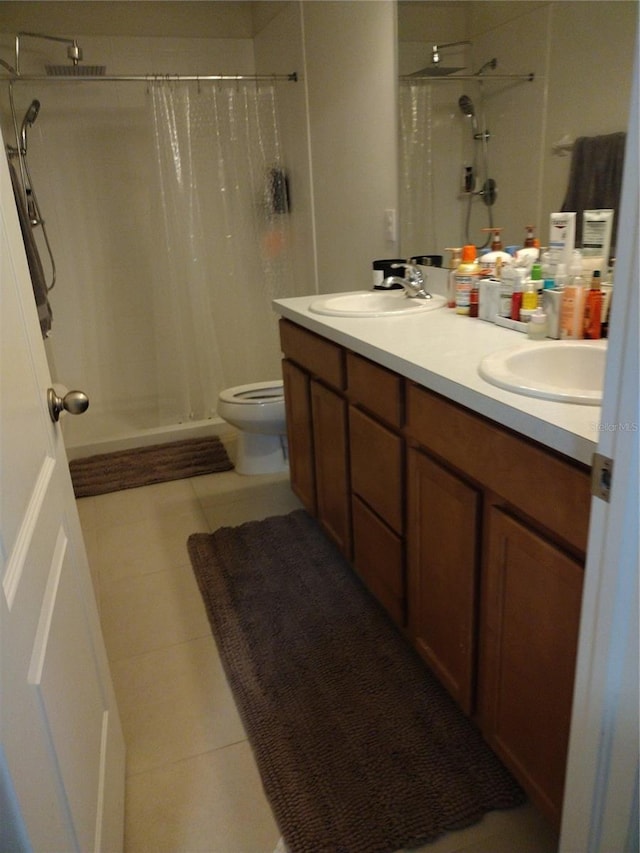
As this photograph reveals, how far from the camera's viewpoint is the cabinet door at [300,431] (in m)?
2.18

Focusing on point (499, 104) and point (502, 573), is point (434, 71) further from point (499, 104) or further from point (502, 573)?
point (502, 573)

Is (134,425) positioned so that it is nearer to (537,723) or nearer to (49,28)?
(49,28)

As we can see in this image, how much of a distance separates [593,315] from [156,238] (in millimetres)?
2441

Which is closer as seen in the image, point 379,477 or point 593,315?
point 593,315

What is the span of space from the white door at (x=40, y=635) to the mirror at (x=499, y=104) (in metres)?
1.35

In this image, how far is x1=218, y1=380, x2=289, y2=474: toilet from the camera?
8.88 ft

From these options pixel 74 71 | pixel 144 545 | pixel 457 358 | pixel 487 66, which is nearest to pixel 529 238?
pixel 487 66

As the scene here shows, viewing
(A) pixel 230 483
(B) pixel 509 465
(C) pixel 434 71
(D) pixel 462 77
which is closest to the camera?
(B) pixel 509 465

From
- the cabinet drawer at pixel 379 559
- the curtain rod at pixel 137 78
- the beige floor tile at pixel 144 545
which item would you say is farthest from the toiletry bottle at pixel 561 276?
the curtain rod at pixel 137 78

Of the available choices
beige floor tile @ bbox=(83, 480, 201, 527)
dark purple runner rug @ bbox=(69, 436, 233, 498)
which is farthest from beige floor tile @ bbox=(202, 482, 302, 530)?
dark purple runner rug @ bbox=(69, 436, 233, 498)

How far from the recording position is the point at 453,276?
191 cm

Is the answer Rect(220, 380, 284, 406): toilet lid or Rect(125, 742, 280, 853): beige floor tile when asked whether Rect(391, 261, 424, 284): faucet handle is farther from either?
Rect(125, 742, 280, 853): beige floor tile

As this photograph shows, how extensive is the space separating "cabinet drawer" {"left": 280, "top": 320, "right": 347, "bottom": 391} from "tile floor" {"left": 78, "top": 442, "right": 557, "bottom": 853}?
0.73m

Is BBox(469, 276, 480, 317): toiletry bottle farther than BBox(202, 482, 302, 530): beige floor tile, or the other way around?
BBox(202, 482, 302, 530): beige floor tile
